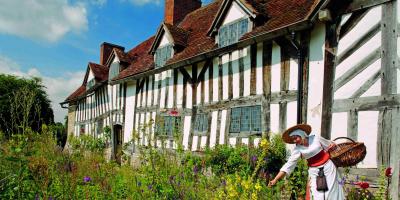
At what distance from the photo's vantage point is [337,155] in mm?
4750

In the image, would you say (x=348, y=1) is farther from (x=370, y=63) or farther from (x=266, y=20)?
(x=266, y=20)

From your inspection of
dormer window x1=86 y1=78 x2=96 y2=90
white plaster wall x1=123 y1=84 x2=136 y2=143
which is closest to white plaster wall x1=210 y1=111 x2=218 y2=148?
white plaster wall x1=123 y1=84 x2=136 y2=143

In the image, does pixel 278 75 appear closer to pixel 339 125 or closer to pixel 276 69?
pixel 276 69

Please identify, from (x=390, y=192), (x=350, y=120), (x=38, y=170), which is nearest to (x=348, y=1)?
(x=350, y=120)

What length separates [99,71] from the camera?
66.8ft

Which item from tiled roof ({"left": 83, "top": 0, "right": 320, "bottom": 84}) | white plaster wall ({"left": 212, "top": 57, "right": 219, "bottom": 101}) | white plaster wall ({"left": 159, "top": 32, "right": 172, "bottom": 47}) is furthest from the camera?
white plaster wall ({"left": 159, "top": 32, "right": 172, "bottom": 47})

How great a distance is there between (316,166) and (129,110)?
38.5 feet

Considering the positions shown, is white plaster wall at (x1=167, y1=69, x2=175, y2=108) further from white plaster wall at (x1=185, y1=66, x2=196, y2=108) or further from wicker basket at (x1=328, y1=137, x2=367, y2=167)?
wicker basket at (x1=328, y1=137, x2=367, y2=167)

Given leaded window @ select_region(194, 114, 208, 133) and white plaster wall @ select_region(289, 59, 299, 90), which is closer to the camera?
white plaster wall @ select_region(289, 59, 299, 90)

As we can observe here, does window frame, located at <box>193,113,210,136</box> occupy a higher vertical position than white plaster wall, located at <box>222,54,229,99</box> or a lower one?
lower

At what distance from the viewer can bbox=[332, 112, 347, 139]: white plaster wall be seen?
6820 millimetres

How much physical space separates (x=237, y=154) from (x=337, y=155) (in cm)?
364

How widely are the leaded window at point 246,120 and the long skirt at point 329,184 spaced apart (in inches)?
166

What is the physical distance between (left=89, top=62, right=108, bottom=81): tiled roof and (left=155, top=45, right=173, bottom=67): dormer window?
23.6ft
